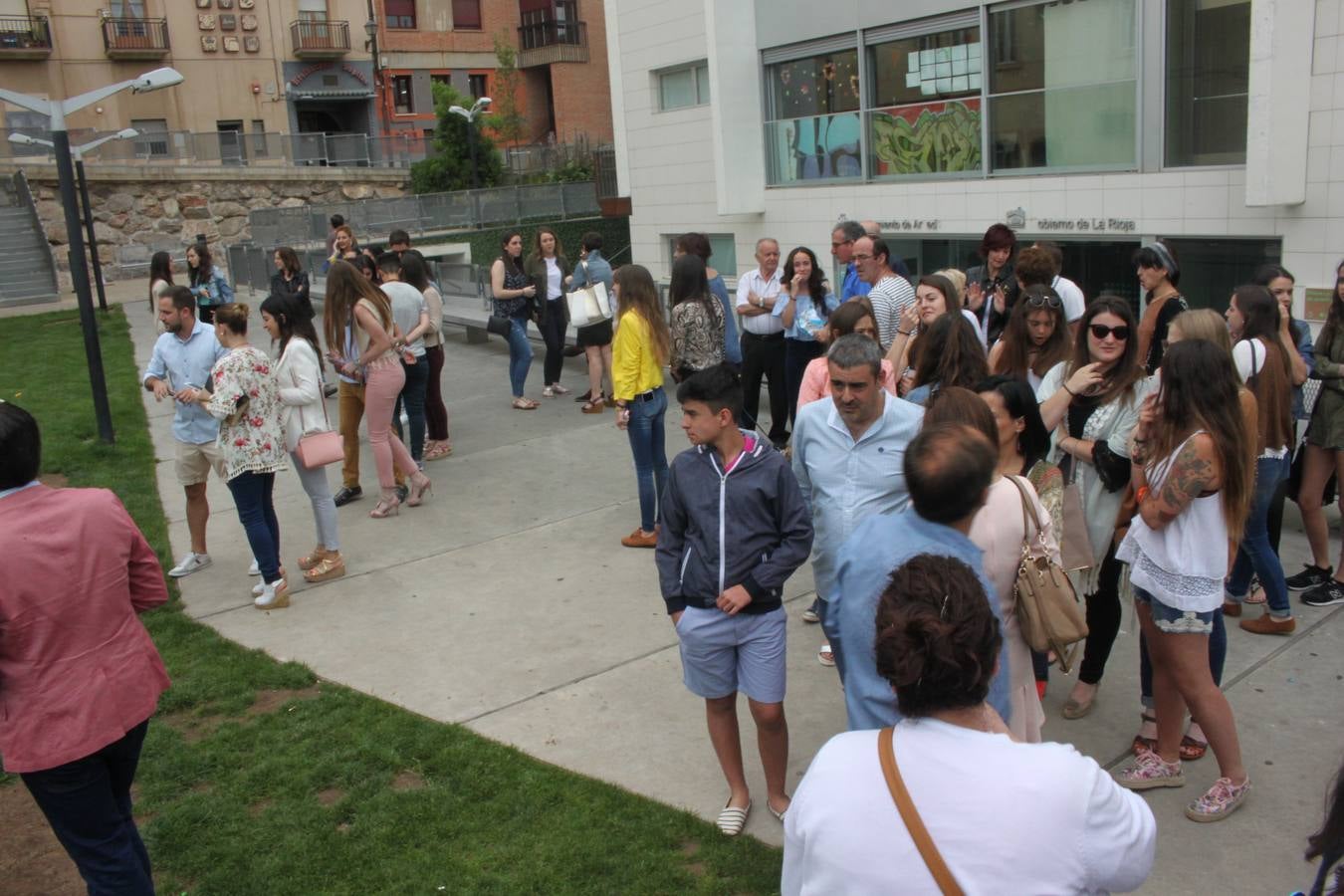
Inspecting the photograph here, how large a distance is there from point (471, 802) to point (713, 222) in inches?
635

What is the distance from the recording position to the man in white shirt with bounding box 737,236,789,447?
29.6 ft

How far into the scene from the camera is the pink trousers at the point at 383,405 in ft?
27.1

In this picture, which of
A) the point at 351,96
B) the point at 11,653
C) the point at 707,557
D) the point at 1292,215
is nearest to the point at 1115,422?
the point at 707,557

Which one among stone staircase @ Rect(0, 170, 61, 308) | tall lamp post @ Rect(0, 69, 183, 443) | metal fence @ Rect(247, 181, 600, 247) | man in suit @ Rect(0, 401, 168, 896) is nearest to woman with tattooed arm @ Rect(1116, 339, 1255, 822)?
man in suit @ Rect(0, 401, 168, 896)

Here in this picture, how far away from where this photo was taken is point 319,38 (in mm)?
46375

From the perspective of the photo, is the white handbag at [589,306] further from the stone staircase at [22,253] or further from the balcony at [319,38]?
the balcony at [319,38]

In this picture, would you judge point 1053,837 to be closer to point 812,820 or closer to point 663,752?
point 812,820

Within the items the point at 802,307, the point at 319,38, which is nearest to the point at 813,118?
the point at 802,307

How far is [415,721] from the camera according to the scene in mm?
5211

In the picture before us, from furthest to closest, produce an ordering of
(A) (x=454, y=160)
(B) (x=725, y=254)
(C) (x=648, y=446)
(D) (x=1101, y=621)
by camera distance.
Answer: (A) (x=454, y=160) < (B) (x=725, y=254) < (C) (x=648, y=446) < (D) (x=1101, y=621)

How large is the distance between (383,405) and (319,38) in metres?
43.1

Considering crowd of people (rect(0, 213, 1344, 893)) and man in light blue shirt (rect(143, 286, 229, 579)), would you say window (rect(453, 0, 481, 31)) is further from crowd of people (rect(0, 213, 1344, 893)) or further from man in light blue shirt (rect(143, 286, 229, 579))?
man in light blue shirt (rect(143, 286, 229, 579))

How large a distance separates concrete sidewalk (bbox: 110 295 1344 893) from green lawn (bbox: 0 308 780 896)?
8.9 inches

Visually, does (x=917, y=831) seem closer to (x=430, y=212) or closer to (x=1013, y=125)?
(x=1013, y=125)
